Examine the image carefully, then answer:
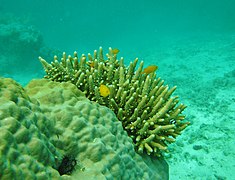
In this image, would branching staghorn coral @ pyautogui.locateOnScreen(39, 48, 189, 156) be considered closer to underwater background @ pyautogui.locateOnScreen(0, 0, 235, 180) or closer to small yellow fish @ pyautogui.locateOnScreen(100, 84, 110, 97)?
small yellow fish @ pyautogui.locateOnScreen(100, 84, 110, 97)

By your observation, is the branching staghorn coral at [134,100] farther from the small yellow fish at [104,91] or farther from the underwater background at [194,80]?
the underwater background at [194,80]

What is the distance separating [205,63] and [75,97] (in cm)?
2202

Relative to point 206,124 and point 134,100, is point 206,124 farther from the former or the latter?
point 134,100

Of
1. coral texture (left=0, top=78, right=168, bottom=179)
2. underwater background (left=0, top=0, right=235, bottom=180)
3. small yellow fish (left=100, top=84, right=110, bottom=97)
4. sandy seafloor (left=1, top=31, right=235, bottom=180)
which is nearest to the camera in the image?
coral texture (left=0, top=78, right=168, bottom=179)

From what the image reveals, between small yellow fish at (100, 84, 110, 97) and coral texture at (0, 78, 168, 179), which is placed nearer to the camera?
coral texture at (0, 78, 168, 179)

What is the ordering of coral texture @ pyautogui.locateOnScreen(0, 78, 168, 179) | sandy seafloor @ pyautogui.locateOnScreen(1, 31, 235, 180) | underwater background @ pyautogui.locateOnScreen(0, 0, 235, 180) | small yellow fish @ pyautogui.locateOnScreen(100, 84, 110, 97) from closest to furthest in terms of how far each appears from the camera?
1. coral texture @ pyautogui.locateOnScreen(0, 78, 168, 179)
2. small yellow fish @ pyautogui.locateOnScreen(100, 84, 110, 97)
3. sandy seafloor @ pyautogui.locateOnScreen(1, 31, 235, 180)
4. underwater background @ pyautogui.locateOnScreen(0, 0, 235, 180)

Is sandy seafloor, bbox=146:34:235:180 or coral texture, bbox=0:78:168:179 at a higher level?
sandy seafloor, bbox=146:34:235:180

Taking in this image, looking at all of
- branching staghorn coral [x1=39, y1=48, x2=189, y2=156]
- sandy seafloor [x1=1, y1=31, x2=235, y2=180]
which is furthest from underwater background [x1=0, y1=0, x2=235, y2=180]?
branching staghorn coral [x1=39, y1=48, x2=189, y2=156]

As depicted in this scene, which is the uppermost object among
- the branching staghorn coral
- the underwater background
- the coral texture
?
the underwater background

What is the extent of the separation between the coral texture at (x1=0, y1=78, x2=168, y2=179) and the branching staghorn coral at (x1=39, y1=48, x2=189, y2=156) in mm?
338

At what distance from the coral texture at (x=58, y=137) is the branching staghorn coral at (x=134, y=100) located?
1.11 ft

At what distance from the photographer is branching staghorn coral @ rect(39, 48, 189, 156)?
12.3 ft

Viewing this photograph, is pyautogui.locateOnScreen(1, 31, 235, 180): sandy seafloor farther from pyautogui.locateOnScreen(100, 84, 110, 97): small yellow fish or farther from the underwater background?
pyautogui.locateOnScreen(100, 84, 110, 97): small yellow fish

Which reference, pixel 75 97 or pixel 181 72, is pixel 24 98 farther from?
pixel 181 72
